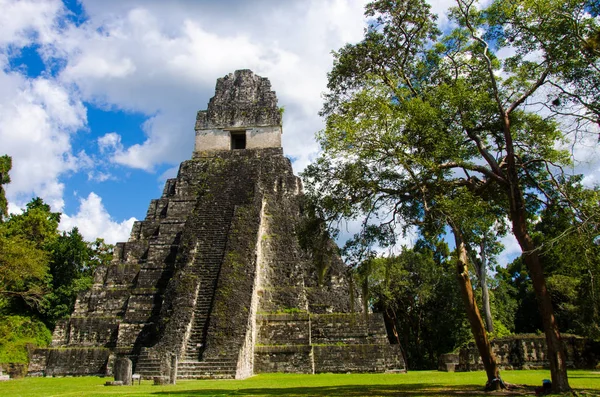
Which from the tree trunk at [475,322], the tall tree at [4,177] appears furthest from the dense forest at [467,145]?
the tall tree at [4,177]

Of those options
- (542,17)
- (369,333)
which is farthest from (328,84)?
(369,333)

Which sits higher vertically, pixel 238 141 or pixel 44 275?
pixel 238 141

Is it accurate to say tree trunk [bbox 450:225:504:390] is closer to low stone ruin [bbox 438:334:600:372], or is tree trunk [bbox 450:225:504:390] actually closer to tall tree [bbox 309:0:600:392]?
tall tree [bbox 309:0:600:392]

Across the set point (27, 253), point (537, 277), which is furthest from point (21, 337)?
point (537, 277)

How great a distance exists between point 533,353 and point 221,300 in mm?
8535

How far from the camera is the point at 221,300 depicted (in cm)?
1238

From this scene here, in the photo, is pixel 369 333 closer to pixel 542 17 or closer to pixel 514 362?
pixel 514 362

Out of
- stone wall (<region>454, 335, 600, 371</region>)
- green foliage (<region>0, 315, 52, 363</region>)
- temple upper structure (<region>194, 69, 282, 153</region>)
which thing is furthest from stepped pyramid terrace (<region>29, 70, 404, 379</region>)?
green foliage (<region>0, 315, 52, 363</region>)

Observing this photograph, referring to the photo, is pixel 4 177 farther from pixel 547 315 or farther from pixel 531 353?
pixel 547 315

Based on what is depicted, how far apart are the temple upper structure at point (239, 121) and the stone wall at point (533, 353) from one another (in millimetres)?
11296

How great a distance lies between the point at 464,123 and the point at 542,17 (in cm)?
194

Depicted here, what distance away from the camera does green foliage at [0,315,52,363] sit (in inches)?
720

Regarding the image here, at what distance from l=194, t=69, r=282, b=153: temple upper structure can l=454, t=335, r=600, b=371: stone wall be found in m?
11.3

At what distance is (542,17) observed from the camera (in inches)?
291
